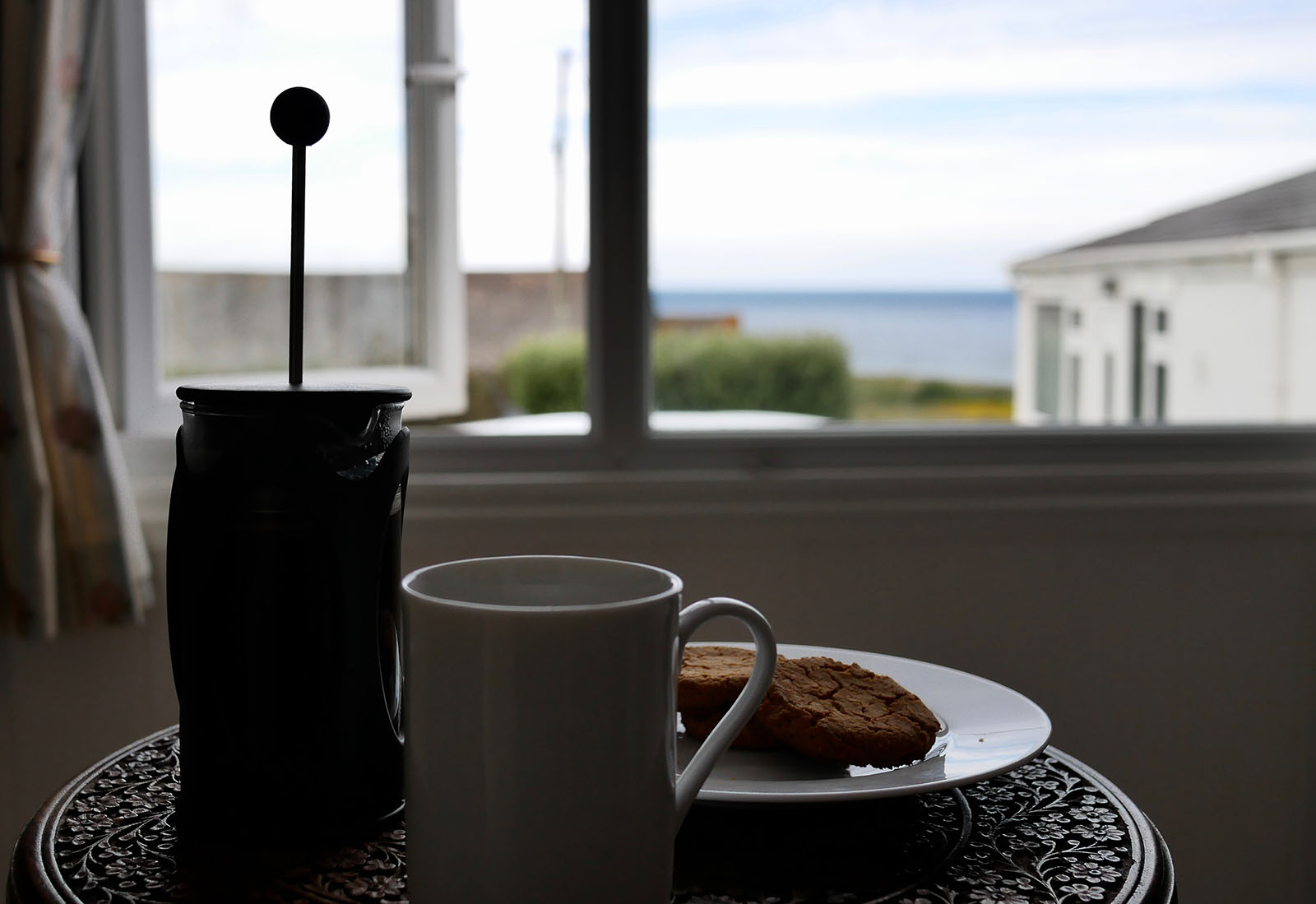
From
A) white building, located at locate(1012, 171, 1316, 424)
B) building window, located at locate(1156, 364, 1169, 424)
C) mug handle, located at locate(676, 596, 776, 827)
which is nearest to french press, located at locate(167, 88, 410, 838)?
mug handle, located at locate(676, 596, 776, 827)

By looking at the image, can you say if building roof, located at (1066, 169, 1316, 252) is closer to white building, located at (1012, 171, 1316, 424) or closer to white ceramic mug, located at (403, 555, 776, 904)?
white building, located at (1012, 171, 1316, 424)

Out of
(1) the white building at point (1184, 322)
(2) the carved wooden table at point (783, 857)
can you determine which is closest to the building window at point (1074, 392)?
(1) the white building at point (1184, 322)

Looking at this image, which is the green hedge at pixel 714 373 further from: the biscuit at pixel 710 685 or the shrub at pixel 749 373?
the biscuit at pixel 710 685

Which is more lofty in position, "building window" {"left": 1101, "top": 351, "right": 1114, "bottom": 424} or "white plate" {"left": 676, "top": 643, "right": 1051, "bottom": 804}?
"building window" {"left": 1101, "top": 351, "right": 1114, "bottom": 424}

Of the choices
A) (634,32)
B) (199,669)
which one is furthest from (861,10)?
(199,669)

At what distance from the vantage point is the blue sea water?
5.64 feet

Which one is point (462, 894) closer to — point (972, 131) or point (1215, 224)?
point (972, 131)

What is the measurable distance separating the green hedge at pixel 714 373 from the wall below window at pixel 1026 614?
0.19 m

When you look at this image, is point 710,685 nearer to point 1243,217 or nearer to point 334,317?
point 334,317

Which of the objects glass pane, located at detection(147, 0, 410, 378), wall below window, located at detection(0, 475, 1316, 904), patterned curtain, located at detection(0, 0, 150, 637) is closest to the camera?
patterned curtain, located at detection(0, 0, 150, 637)

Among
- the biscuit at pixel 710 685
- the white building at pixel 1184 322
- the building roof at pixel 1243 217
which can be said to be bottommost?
the biscuit at pixel 710 685

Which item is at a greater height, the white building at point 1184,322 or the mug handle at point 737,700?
the white building at point 1184,322

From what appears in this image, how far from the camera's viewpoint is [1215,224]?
1.78m

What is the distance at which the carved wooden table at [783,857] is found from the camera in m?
0.62
